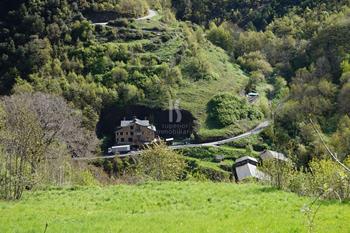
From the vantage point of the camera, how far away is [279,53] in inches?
2987

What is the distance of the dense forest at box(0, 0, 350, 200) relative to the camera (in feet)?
172

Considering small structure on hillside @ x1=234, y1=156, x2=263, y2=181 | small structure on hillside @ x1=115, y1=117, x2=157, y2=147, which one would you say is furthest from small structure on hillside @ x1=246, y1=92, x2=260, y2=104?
small structure on hillside @ x1=234, y1=156, x2=263, y2=181

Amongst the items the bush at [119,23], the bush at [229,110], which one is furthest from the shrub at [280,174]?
the bush at [119,23]

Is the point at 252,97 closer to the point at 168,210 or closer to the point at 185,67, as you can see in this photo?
the point at 185,67

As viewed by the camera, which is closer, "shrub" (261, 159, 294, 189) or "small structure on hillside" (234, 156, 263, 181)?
"shrub" (261, 159, 294, 189)

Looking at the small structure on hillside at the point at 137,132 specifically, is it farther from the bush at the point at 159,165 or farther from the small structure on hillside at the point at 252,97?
the bush at the point at 159,165

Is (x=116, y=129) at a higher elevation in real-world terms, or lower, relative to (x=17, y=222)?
higher

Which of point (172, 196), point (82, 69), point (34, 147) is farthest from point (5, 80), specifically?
point (172, 196)

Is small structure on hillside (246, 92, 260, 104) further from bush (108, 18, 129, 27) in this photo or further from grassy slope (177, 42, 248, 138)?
bush (108, 18, 129, 27)

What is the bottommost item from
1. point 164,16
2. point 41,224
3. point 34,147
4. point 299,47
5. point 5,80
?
point 41,224

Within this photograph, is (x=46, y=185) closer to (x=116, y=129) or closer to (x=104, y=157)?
(x=104, y=157)

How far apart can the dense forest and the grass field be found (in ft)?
80.0

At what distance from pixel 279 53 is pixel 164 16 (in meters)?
18.6

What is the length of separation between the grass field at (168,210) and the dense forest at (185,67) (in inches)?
959
